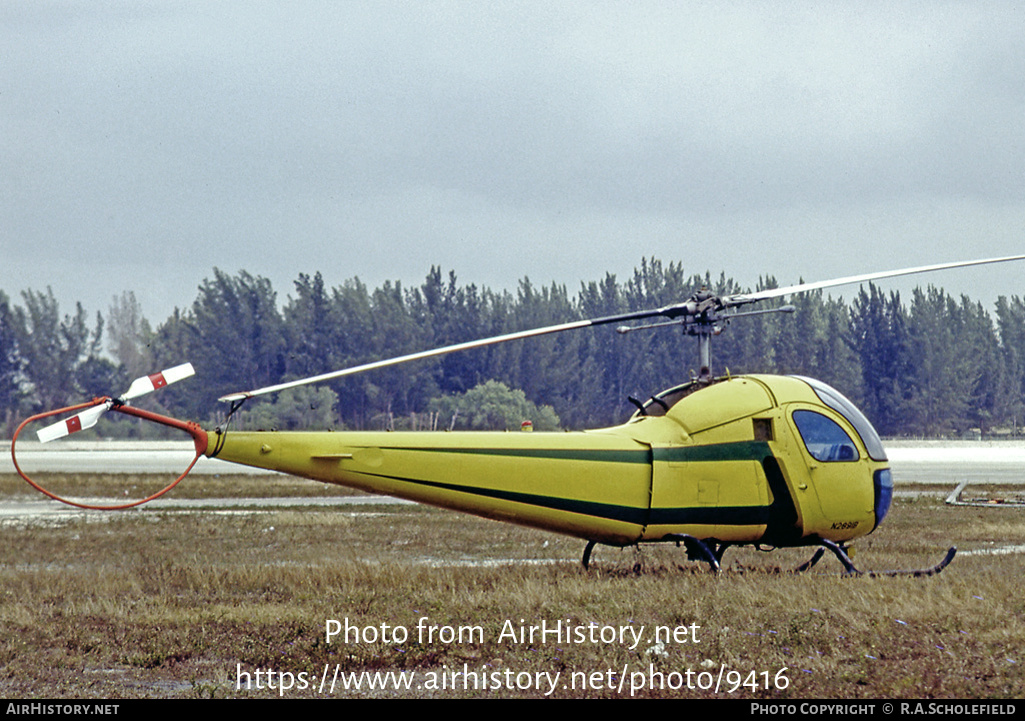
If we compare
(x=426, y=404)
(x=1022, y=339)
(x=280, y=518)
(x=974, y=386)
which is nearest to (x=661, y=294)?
(x=426, y=404)

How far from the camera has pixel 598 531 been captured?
13.5 meters

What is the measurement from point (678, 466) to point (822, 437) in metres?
2.00

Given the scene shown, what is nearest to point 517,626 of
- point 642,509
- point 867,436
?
point 642,509

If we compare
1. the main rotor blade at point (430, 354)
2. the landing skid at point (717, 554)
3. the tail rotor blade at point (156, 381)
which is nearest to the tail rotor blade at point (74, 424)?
the tail rotor blade at point (156, 381)

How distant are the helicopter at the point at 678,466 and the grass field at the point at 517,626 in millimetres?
717

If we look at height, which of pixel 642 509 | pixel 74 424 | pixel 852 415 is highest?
pixel 74 424

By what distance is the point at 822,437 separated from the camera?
1405cm

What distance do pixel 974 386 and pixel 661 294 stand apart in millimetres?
38793

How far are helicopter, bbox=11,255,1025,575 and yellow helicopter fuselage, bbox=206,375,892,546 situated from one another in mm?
14

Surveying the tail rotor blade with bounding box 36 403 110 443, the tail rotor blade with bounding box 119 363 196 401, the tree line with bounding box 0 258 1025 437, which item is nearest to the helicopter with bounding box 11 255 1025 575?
the tail rotor blade with bounding box 119 363 196 401

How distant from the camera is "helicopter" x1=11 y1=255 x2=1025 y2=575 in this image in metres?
13.0

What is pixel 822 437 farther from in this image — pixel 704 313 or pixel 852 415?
pixel 704 313

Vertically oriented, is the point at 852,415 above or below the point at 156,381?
below

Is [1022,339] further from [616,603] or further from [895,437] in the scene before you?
[616,603]
